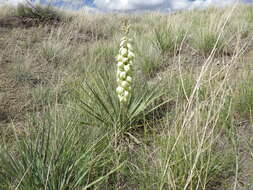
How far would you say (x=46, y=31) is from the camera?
4.82m

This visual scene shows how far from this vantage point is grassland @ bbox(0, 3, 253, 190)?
1.07 metres

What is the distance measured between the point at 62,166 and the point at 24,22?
4.99m

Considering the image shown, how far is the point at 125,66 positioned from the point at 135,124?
0.52m

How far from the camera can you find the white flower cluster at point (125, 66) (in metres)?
1.51

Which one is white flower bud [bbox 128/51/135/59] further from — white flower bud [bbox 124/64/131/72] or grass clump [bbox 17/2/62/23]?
grass clump [bbox 17/2/62/23]

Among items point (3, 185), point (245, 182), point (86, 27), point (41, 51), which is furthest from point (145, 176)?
point (86, 27)

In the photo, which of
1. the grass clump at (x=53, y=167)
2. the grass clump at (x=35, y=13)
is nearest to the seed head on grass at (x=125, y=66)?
the grass clump at (x=53, y=167)

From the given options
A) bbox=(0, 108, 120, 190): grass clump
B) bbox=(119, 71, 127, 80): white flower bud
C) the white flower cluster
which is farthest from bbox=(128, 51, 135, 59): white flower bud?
bbox=(0, 108, 120, 190): grass clump

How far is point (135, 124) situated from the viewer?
68.9 inches

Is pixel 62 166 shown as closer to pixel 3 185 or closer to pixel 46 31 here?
pixel 3 185

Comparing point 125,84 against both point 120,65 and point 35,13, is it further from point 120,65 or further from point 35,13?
point 35,13

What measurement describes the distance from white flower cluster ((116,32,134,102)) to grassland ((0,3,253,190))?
17 centimetres

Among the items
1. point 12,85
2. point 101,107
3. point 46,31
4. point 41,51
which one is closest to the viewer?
point 101,107

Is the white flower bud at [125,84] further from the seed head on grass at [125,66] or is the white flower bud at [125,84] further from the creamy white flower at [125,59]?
the creamy white flower at [125,59]
